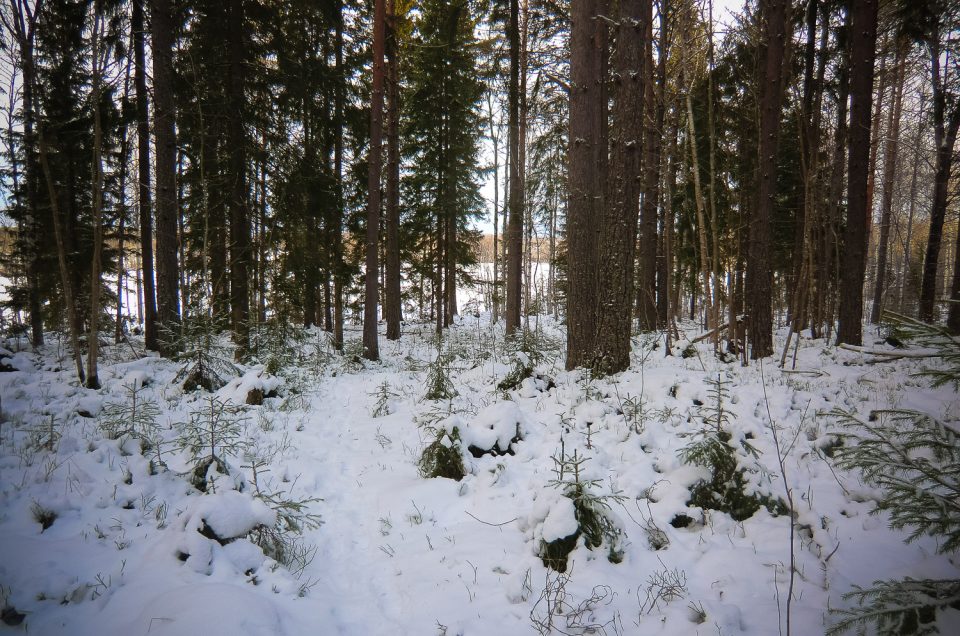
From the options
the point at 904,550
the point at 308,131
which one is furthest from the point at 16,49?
the point at 904,550

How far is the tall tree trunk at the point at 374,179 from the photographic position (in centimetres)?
959

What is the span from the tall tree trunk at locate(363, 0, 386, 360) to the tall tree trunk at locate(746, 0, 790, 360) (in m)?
8.71

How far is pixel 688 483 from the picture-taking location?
3.38m

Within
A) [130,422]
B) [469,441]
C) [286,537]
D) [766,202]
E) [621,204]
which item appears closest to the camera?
[286,537]

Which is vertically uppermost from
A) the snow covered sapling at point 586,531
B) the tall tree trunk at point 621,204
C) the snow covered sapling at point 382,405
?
the tall tree trunk at point 621,204

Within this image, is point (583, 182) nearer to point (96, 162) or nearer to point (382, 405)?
point (382, 405)

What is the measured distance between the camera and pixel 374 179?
400 inches

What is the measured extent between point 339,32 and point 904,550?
55.1 ft

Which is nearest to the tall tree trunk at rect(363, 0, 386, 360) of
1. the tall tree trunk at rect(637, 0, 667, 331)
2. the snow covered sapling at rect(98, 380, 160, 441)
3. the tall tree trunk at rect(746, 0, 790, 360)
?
the snow covered sapling at rect(98, 380, 160, 441)

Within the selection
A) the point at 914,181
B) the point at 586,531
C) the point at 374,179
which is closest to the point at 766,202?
the point at 586,531

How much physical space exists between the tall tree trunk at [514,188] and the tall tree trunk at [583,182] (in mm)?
5300

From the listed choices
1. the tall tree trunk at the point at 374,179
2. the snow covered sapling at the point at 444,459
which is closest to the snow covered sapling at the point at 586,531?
the snow covered sapling at the point at 444,459

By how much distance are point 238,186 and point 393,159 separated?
4.43m

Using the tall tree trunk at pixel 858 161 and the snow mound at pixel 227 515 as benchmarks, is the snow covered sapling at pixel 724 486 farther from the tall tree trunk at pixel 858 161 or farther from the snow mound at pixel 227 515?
the tall tree trunk at pixel 858 161
